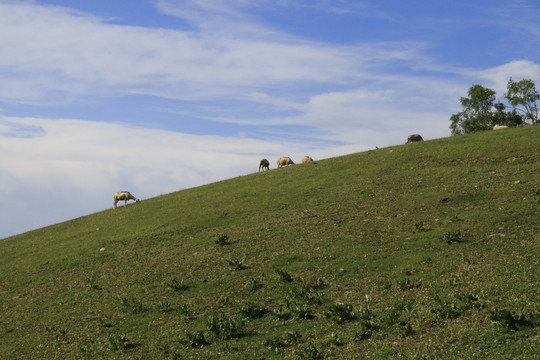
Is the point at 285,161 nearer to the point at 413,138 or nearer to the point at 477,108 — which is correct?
the point at 413,138

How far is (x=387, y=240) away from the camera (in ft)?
88.2

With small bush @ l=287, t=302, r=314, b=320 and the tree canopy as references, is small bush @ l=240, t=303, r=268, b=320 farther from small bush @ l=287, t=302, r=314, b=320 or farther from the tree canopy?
the tree canopy

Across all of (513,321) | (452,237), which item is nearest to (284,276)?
(452,237)

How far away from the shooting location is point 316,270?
24.6 m

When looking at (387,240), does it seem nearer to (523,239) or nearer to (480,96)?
(523,239)

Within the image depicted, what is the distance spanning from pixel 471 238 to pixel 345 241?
22.2 feet

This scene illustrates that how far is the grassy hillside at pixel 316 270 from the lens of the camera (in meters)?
16.2

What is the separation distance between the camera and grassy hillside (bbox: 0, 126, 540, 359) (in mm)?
16234

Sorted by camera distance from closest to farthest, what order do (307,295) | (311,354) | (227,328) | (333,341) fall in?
(311,354)
(333,341)
(227,328)
(307,295)

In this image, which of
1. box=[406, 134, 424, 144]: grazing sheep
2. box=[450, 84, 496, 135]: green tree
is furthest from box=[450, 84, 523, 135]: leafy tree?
box=[406, 134, 424, 144]: grazing sheep

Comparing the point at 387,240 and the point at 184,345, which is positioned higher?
the point at 387,240

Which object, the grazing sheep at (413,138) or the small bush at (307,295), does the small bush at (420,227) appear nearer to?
the small bush at (307,295)

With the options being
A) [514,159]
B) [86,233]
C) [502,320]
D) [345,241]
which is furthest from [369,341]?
[86,233]

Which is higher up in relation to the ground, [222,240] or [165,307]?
[222,240]
